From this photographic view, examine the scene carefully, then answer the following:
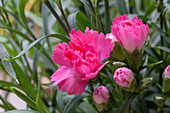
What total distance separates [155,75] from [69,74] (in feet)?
0.84

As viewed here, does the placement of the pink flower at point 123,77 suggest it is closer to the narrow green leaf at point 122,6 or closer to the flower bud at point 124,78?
the flower bud at point 124,78

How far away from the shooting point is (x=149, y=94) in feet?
1.56

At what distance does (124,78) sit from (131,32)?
0.07 meters

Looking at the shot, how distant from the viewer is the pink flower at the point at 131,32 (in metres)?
0.31

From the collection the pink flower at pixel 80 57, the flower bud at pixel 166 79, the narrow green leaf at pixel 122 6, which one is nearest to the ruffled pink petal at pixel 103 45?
the pink flower at pixel 80 57

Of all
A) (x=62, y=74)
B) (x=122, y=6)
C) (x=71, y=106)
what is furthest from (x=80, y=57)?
(x=122, y=6)

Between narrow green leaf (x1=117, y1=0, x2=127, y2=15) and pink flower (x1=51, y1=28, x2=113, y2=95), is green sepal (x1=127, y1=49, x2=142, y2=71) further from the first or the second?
narrow green leaf (x1=117, y1=0, x2=127, y2=15)

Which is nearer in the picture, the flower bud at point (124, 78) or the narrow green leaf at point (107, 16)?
the flower bud at point (124, 78)

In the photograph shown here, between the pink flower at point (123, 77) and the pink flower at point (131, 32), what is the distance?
0.13 feet

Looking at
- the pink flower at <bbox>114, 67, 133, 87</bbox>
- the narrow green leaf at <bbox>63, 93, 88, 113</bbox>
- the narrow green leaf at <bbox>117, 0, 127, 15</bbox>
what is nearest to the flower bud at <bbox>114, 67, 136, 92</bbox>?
the pink flower at <bbox>114, 67, 133, 87</bbox>

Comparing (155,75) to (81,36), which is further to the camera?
(155,75)

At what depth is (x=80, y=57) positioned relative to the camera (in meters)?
0.29

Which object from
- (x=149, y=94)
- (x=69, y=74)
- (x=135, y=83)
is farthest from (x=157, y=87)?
(x=69, y=74)

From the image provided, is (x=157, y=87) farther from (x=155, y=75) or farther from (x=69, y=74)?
(x=69, y=74)
